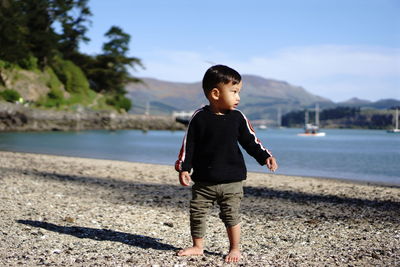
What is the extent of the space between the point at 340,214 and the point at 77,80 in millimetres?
70209

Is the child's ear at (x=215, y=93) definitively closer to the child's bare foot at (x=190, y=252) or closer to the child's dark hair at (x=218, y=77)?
the child's dark hair at (x=218, y=77)

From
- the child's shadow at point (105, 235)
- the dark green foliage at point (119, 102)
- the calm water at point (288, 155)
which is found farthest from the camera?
the dark green foliage at point (119, 102)

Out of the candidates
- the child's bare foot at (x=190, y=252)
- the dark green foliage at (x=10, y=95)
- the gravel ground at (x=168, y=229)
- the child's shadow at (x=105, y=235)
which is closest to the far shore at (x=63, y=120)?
the dark green foliage at (x=10, y=95)

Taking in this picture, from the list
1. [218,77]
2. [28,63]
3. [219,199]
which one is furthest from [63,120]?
[218,77]

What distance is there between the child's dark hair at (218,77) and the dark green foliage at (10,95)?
2281 inches

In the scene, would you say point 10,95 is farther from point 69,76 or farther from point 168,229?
point 168,229

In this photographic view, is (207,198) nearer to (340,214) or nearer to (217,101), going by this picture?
(217,101)

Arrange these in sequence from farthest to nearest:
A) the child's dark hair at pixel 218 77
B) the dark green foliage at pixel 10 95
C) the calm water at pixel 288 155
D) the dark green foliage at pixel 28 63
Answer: the dark green foliage at pixel 28 63 < the dark green foliage at pixel 10 95 < the calm water at pixel 288 155 < the child's dark hair at pixel 218 77

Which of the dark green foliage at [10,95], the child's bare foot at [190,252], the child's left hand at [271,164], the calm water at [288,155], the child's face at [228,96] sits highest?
the dark green foliage at [10,95]

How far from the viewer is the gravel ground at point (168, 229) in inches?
165

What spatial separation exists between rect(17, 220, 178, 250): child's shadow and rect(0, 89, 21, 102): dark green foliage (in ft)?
184

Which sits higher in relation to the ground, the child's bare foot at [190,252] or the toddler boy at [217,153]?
the toddler boy at [217,153]

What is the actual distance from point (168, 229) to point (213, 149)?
186 centimetres

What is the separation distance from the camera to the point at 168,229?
5.61 meters
